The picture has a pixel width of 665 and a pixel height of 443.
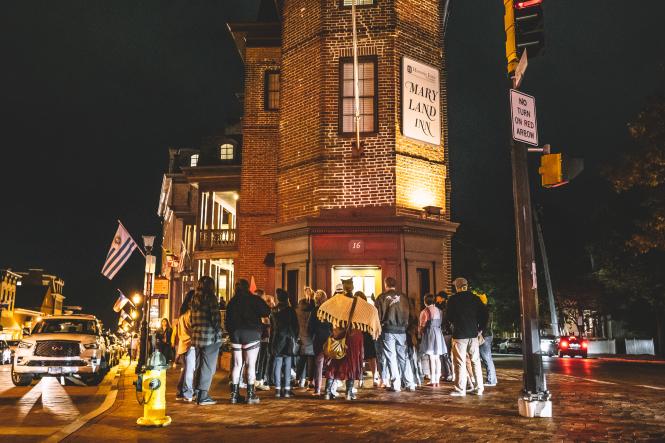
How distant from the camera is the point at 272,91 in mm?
21891

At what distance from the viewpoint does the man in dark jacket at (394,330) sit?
11.3m

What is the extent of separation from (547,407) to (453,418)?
4.15ft

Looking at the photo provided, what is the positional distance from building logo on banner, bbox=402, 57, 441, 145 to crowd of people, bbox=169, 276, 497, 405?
5.31m

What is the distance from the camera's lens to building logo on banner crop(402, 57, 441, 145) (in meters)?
16.1

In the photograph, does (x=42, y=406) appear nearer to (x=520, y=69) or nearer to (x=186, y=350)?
(x=186, y=350)

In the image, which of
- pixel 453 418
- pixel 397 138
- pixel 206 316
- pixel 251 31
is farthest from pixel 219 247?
pixel 453 418

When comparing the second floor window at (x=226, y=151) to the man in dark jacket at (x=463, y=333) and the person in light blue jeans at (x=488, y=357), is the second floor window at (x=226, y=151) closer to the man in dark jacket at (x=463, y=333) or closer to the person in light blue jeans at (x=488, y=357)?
the person in light blue jeans at (x=488, y=357)

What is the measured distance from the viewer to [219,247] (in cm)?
2597

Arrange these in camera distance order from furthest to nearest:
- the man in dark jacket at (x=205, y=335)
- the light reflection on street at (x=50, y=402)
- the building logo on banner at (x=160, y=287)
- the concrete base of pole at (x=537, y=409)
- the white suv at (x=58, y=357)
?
the building logo on banner at (x=160, y=287) → the white suv at (x=58, y=357) → the man in dark jacket at (x=205, y=335) → the light reflection on street at (x=50, y=402) → the concrete base of pole at (x=537, y=409)

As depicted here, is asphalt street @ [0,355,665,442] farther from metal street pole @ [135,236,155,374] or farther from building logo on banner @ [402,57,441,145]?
building logo on banner @ [402,57,441,145]

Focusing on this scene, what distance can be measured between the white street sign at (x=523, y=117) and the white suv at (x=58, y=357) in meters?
11.4

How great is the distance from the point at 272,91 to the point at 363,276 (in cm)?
894

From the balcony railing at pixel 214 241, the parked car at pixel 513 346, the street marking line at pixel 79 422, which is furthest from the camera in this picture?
the parked car at pixel 513 346

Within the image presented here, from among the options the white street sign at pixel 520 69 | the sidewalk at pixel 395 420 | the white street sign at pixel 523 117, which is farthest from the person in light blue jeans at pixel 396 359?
the white street sign at pixel 520 69
